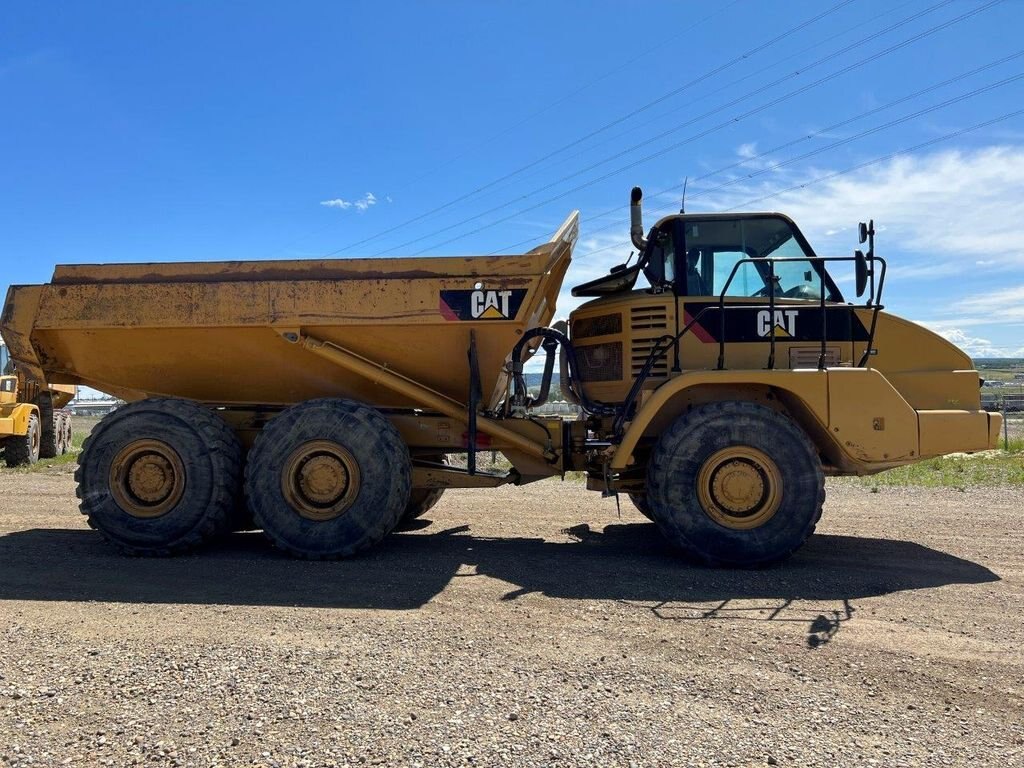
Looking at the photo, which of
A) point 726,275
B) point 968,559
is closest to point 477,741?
point 726,275

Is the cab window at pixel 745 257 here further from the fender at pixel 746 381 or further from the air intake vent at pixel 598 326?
the fender at pixel 746 381

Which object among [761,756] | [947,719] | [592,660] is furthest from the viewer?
[592,660]

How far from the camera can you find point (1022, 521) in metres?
7.80

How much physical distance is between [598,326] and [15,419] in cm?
1269

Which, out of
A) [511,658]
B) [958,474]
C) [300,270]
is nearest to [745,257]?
[300,270]

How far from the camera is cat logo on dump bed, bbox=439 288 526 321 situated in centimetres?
629

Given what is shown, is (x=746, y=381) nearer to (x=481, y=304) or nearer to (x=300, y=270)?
(x=481, y=304)

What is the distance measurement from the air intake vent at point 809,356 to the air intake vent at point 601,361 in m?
1.43

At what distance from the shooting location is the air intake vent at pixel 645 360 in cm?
634

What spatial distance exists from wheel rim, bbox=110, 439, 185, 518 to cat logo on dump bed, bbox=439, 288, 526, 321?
262 cm

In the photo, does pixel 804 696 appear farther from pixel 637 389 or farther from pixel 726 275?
pixel 726 275

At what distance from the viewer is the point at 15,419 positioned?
14.2 m

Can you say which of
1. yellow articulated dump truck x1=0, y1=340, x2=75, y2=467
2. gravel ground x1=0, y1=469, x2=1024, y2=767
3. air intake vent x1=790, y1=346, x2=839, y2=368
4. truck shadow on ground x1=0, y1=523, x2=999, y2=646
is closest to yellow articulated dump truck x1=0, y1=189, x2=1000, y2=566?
air intake vent x1=790, y1=346, x2=839, y2=368

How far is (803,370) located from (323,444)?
3.91 metres
